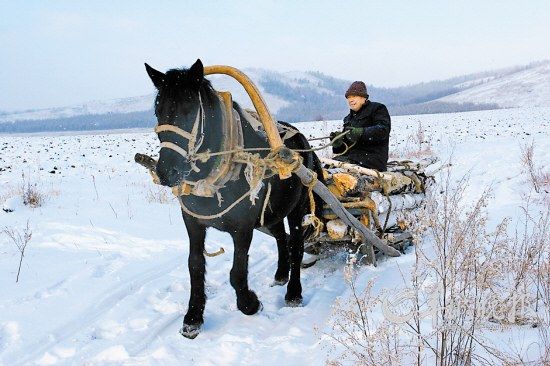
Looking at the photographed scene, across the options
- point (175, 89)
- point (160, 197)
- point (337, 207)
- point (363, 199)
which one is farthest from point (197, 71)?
point (160, 197)

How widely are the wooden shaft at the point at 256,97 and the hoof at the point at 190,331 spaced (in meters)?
1.64

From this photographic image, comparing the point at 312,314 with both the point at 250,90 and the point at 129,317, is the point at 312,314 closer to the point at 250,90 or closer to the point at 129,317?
the point at 129,317

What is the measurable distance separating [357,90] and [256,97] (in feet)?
8.01

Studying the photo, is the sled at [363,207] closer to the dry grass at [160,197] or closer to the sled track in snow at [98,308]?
the sled track in snow at [98,308]

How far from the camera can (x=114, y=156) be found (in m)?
18.4

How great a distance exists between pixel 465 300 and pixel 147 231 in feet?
17.5

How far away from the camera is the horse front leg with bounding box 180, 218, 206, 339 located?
3.71 meters

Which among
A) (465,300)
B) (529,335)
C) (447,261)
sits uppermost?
(447,261)

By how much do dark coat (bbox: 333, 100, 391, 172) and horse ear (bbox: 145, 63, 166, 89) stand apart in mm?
2969

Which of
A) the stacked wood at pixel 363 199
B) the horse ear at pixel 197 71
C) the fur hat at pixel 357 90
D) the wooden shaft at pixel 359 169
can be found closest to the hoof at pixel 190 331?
the stacked wood at pixel 363 199

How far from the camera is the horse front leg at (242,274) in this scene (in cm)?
368

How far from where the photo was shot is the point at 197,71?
309cm

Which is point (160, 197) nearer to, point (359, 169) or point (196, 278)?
point (359, 169)

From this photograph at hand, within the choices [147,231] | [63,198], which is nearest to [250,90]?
[147,231]
